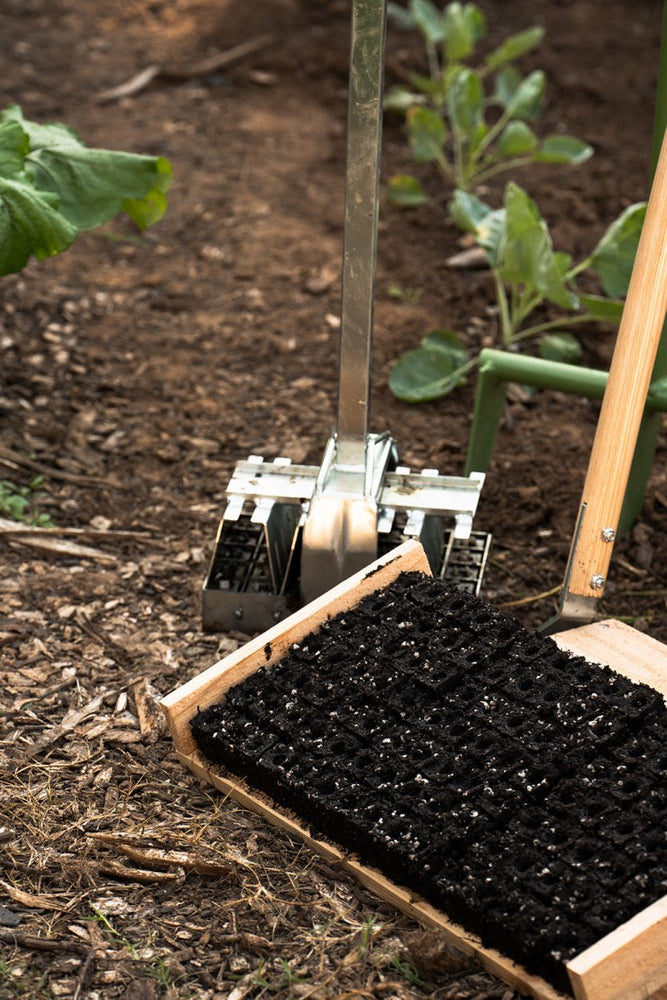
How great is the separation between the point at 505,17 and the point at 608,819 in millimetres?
4316

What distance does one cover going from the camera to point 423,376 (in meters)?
3.20

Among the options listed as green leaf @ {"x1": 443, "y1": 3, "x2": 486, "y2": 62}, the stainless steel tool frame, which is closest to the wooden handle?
the stainless steel tool frame

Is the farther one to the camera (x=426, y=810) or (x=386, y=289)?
(x=386, y=289)

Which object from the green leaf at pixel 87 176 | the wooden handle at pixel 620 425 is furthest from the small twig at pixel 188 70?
the wooden handle at pixel 620 425

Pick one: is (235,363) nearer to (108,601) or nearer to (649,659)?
(108,601)

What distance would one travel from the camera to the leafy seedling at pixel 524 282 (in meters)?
2.86

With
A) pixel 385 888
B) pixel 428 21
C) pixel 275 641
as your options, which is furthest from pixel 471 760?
pixel 428 21

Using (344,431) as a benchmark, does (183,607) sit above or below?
below

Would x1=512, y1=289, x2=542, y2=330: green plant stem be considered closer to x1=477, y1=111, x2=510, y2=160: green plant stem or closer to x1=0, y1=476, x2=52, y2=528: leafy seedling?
x1=477, y1=111, x2=510, y2=160: green plant stem

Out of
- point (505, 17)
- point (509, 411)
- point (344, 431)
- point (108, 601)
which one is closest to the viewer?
point (344, 431)

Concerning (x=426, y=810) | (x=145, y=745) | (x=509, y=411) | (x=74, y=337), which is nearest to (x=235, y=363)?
(x=74, y=337)

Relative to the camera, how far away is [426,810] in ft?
5.90

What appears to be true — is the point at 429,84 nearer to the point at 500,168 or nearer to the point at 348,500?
the point at 500,168

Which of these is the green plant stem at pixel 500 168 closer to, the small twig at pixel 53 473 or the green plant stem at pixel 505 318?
the green plant stem at pixel 505 318
